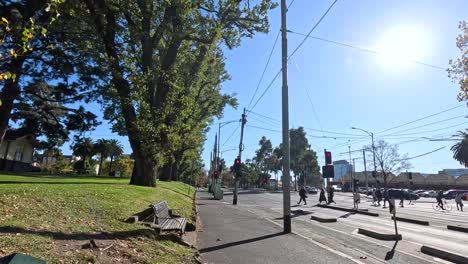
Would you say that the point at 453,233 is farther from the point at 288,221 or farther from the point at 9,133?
the point at 9,133

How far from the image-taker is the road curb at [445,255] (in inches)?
340

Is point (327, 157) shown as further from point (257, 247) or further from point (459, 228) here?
point (257, 247)

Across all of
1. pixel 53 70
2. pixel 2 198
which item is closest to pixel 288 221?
pixel 2 198

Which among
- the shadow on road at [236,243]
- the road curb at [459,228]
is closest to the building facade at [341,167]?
the road curb at [459,228]

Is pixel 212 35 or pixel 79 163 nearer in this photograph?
pixel 212 35

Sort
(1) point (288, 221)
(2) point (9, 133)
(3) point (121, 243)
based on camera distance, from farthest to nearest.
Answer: (2) point (9, 133)
(1) point (288, 221)
(3) point (121, 243)

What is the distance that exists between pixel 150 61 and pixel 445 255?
14.5 meters

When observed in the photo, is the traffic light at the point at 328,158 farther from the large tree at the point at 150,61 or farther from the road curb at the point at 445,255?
the road curb at the point at 445,255

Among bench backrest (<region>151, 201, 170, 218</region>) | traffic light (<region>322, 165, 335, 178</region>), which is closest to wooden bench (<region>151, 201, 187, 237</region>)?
bench backrest (<region>151, 201, 170, 218</region>)

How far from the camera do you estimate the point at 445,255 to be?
9.23m

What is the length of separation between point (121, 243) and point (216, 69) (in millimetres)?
26936

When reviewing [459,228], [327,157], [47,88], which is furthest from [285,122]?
[47,88]

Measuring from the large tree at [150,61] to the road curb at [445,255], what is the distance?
1162 centimetres

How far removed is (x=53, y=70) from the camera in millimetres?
27234
